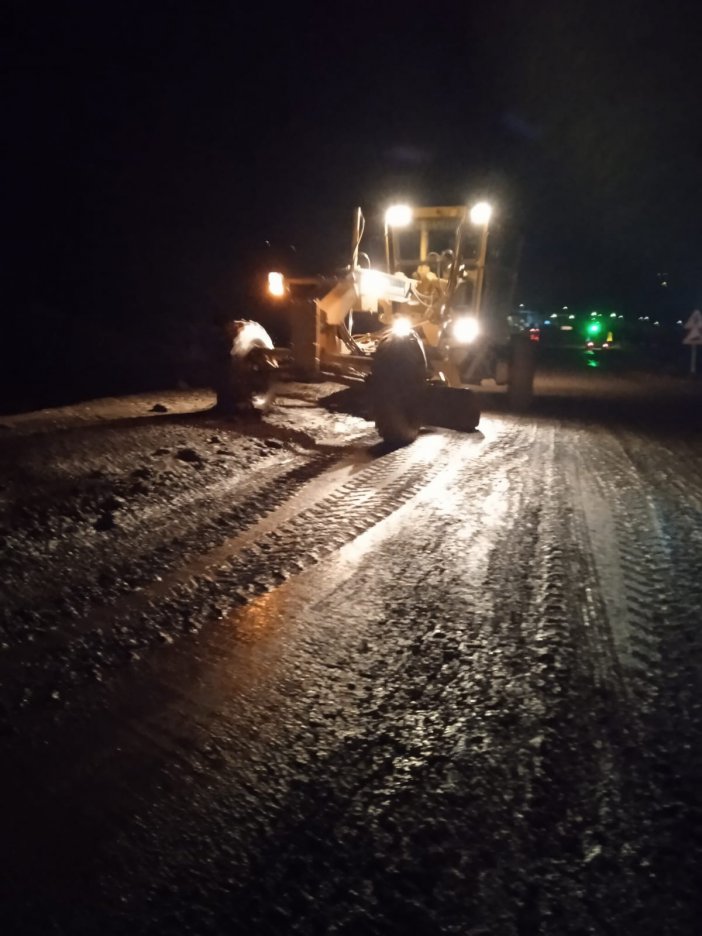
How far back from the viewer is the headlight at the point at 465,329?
49.2ft

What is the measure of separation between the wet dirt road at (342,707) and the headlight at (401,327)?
3.76 m

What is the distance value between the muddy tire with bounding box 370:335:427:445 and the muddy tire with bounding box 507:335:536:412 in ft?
18.3

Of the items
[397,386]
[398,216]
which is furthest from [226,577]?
[398,216]

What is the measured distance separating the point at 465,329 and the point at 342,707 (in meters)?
11.5

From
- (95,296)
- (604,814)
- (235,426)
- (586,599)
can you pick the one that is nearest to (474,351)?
(235,426)

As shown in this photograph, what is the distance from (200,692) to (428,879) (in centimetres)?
181

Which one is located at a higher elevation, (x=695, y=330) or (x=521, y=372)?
(x=695, y=330)

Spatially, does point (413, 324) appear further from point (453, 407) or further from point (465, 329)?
point (453, 407)

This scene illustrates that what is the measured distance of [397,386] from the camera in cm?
1199

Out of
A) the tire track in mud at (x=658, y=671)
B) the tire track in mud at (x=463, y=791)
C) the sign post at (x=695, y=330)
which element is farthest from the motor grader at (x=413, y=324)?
the sign post at (x=695, y=330)

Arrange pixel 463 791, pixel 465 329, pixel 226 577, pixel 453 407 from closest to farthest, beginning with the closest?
pixel 463 791
pixel 226 577
pixel 453 407
pixel 465 329

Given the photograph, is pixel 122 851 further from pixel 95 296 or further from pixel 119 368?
pixel 95 296

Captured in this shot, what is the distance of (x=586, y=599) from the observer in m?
6.08

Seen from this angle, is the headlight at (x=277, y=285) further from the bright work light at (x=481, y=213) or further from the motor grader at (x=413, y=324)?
the bright work light at (x=481, y=213)
